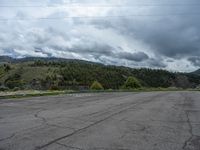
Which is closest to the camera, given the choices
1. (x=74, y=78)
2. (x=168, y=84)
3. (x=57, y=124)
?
(x=57, y=124)

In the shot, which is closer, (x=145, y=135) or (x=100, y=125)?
(x=145, y=135)

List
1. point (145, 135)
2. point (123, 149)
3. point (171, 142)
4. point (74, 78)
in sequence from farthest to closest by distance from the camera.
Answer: point (74, 78) → point (145, 135) → point (171, 142) → point (123, 149)

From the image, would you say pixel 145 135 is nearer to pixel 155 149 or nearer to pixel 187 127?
pixel 155 149

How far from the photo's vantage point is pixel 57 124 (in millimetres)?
10656

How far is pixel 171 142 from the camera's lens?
26.2ft

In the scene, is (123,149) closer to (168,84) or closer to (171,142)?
(171,142)

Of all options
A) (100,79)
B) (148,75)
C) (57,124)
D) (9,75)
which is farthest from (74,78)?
(57,124)

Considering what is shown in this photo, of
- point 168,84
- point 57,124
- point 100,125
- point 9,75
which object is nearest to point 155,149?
point 100,125

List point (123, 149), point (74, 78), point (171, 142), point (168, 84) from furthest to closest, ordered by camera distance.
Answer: point (168, 84)
point (74, 78)
point (171, 142)
point (123, 149)

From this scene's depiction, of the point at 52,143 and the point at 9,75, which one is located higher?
the point at 9,75

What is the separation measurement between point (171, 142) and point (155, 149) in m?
1.07

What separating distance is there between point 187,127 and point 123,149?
4.63 metres

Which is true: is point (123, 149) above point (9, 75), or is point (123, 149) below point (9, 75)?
below

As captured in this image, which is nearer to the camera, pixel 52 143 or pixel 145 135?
pixel 52 143
